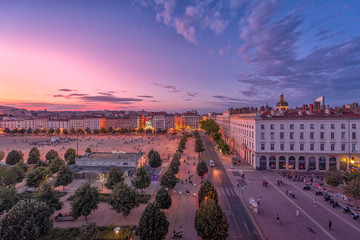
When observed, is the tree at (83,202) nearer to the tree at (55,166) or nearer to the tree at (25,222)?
the tree at (25,222)

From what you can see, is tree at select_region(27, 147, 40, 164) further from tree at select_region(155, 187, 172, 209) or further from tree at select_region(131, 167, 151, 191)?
tree at select_region(155, 187, 172, 209)

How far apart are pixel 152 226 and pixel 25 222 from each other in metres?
11.5

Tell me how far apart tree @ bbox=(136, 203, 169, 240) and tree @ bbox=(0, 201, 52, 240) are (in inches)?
371

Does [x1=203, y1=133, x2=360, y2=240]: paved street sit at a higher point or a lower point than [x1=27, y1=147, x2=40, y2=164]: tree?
lower

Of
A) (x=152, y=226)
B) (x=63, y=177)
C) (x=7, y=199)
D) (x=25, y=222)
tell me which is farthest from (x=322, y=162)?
(x=7, y=199)

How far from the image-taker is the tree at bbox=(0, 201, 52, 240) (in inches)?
592

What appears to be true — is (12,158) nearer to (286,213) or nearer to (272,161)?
(286,213)

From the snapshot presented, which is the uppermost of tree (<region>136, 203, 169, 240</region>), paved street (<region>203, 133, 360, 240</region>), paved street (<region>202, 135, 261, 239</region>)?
tree (<region>136, 203, 169, 240</region>)

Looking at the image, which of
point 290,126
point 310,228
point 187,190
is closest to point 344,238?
point 310,228

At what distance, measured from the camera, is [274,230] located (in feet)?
65.7

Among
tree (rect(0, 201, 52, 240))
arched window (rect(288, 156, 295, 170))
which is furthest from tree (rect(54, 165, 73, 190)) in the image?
arched window (rect(288, 156, 295, 170))

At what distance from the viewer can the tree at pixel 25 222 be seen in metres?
15.0

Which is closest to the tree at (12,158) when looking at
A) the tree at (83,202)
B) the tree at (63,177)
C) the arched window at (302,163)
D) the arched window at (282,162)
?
the tree at (63,177)

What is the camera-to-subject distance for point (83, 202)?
21.2m
